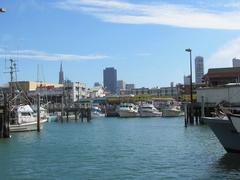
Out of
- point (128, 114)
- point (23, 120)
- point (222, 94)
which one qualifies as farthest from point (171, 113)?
point (23, 120)

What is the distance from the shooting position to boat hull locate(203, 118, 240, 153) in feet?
115

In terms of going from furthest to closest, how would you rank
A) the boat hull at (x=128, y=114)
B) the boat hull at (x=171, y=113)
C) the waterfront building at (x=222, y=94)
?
the boat hull at (x=128, y=114) → the boat hull at (x=171, y=113) → the waterfront building at (x=222, y=94)

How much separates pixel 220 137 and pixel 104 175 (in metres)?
10.9

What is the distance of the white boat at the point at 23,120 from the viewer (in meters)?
74.4

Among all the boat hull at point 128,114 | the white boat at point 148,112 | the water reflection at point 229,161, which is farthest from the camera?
the boat hull at point 128,114

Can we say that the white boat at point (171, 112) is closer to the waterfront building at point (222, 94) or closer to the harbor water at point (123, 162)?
the waterfront building at point (222, 94)

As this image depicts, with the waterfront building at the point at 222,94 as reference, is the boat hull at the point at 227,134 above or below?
below

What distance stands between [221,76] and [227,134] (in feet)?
316

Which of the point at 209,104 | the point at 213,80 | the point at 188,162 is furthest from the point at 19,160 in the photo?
the point at 213,80

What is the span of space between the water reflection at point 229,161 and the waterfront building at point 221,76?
9237 centimetres

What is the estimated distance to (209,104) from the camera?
85875 millimetres

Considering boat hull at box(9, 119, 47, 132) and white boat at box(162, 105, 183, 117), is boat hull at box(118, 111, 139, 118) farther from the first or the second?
boat hull at box(9, 119, 47, 132)

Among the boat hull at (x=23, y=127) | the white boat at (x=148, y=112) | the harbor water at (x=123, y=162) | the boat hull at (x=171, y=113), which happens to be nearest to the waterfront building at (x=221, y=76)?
the boat hull at (x=171, y=113)

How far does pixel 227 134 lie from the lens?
35906 millimetres
